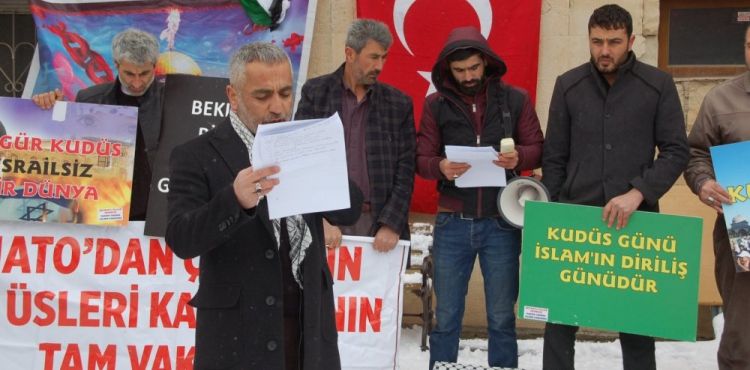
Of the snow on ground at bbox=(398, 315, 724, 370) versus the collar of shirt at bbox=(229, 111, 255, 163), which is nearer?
the collar of shirt at bbox=(229, 111, 255, 163)

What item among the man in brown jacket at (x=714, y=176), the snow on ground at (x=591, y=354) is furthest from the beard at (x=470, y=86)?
the snow on ground at (x=591, y=354)

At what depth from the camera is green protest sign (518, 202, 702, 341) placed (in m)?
4.16

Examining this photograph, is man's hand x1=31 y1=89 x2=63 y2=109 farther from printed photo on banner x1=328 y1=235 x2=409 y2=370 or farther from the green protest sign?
the green protest sign

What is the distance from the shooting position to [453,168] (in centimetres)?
457

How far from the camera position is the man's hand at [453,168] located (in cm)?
455

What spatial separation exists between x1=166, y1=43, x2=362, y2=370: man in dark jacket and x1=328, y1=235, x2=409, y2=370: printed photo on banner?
213 cm

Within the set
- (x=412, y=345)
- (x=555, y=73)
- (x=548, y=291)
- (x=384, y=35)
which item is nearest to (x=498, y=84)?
(x=384, y=35)

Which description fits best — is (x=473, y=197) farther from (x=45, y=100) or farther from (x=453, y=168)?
(x=45, y=100)

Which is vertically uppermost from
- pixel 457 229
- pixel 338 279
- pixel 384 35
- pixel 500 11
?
pixel 500 11

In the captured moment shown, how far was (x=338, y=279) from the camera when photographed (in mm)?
4906

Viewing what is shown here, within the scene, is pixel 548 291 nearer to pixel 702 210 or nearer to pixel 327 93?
pixel 327 93

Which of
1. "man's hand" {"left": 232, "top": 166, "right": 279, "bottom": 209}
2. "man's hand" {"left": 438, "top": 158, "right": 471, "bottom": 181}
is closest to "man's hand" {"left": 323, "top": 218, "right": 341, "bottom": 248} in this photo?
"man's hand" {"left": 438, "top": 158, "right": 471, "bottom": 181}

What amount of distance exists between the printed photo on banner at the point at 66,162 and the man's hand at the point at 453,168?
1664 mm

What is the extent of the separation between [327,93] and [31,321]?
2050 millimetres
